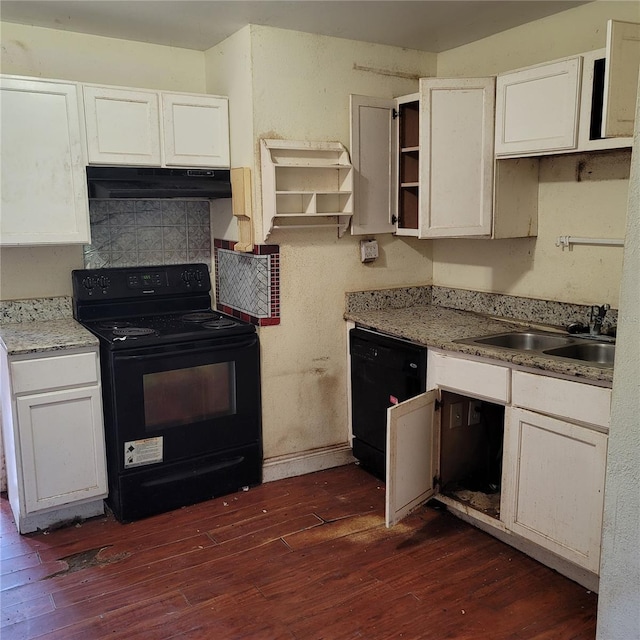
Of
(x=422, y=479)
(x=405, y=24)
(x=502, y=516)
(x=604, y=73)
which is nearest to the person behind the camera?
(x=604, y=73)

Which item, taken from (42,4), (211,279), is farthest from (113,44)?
(211,279)

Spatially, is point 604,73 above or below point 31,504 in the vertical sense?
above

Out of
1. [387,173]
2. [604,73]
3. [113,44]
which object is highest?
[113,44]

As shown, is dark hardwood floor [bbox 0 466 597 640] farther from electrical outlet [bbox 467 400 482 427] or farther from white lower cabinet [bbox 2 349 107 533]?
electrical outlet [bbox 467 400 482 427]

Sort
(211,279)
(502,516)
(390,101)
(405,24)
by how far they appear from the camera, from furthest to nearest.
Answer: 1. (211,279)
2. (390,101)
3. (405,24)
4. (502,516)

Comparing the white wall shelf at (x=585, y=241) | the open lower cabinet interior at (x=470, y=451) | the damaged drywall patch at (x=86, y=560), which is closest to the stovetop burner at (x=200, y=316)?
the damaged drywall patch at (x=86, y=560)

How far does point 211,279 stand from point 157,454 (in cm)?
114

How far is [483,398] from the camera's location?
2.60m

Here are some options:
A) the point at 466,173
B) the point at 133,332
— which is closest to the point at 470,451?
the point at 466,173

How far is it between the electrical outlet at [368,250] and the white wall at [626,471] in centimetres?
223

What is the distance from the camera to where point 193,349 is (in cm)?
299

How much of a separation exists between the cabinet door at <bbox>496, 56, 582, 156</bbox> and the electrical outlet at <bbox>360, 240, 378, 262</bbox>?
884 millimetres

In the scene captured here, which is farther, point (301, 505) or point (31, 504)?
point (301, 505)

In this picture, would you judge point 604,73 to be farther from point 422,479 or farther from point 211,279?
point 211,279
